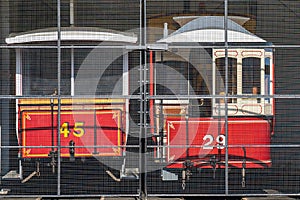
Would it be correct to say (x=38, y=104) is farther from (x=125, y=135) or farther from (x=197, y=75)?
(x=197, y=75)

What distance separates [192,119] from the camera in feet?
36.8

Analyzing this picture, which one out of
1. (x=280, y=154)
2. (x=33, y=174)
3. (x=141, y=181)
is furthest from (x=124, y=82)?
(x=280, y=154)

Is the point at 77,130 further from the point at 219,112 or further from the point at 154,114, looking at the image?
the point at 219,112

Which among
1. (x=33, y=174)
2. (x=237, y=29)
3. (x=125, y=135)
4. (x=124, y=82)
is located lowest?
(x=33, y=174)

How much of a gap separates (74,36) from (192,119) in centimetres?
264

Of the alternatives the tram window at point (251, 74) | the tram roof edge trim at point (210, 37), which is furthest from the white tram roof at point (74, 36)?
the tram window at point (251, 74)

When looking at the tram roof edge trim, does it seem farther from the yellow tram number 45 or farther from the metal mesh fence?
Result: the yellow tram number 45

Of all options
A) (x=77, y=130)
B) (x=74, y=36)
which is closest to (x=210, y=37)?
(x=74, y=36)

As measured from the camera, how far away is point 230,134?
459 inches

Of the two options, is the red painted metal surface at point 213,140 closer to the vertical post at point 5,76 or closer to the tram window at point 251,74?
the tram window at point 251,74

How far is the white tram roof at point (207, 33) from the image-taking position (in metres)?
11.4

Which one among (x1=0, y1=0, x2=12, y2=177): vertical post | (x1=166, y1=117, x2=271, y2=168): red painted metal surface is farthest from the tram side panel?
(x1=0, y1=0, x2=12, y2=177): vertical post

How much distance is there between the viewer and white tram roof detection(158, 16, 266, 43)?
37.4ft

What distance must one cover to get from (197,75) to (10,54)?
148 inches
